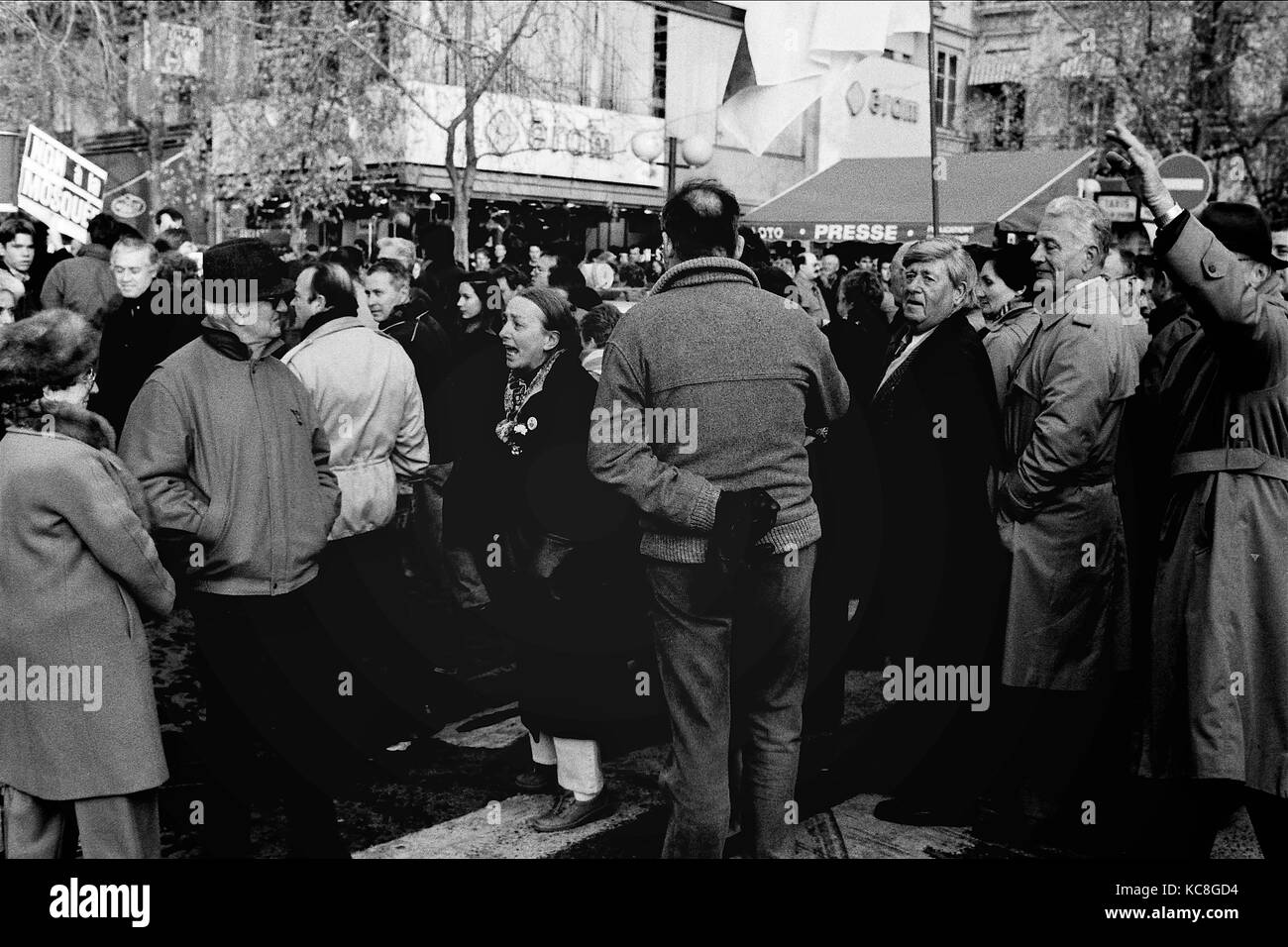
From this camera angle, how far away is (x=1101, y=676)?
4.73m

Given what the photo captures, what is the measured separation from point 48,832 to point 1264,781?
330cm

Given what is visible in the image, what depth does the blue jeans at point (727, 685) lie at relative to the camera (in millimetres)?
3781

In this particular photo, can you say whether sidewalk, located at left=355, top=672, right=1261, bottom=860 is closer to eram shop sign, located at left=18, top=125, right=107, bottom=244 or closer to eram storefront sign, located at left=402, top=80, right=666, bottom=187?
eram shop sign, located at left=18, top=125, right=107, bottom=244

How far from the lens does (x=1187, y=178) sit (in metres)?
12.3

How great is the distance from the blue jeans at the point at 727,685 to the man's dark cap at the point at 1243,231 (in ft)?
5.00

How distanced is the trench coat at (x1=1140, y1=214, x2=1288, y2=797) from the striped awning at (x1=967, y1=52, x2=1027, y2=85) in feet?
142

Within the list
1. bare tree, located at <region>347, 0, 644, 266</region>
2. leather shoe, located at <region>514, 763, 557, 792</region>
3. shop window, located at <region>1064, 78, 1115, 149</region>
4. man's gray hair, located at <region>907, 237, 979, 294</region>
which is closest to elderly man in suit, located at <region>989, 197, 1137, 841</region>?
man's gray hair, located at <region>907, 237, 979, 294</region>

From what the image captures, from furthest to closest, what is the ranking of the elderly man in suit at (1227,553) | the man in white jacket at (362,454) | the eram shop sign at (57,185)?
the eram shop sign at (57,185)
the man in white jacket at (362,454)
the elderly man in suit at (1227,553)

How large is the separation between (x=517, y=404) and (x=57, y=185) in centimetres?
477

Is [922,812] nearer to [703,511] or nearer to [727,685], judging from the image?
[727,685]

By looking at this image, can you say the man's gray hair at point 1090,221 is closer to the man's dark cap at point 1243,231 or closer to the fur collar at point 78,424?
the man's dark cap at point 1243,231

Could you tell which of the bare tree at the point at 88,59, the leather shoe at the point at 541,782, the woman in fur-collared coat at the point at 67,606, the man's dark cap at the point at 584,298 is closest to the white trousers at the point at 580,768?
the leather shoe at the point at 541,782
